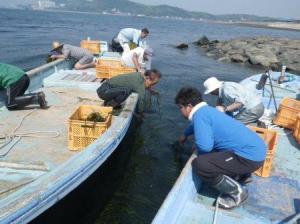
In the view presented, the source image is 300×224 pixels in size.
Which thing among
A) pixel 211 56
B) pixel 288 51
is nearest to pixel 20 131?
pixel 211 56

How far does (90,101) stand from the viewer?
822 cm

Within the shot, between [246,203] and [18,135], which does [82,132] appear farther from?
[246,203]

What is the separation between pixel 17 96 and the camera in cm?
717

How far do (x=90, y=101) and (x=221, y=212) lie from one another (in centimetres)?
463

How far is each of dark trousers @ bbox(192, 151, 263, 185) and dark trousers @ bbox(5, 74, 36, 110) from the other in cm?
423

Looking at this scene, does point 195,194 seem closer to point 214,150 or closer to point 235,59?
point 214,150

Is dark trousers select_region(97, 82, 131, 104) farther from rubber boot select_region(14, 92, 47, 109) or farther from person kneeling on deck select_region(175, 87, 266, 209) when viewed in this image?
person kneeling on deck select_region(175, 87, 266, 209)

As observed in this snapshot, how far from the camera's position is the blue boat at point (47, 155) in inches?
153

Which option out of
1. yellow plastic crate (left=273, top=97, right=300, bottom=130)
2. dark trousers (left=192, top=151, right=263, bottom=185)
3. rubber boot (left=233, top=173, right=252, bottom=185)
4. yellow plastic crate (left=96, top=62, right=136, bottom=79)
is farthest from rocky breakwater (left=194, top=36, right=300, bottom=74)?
dark trousers (left=192, top=151, right=263, bottom=185)

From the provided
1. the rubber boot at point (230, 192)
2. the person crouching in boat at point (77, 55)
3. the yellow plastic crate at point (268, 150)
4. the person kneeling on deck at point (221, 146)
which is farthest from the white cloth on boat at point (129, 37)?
the rubber boot at point (230, 192)

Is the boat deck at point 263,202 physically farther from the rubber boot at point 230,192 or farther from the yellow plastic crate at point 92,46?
the yellow plastic crate at point 92,46

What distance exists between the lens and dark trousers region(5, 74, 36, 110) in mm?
7000

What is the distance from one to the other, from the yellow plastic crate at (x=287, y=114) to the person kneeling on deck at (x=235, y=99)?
0.90 meters

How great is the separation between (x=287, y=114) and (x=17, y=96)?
5.73 meters
